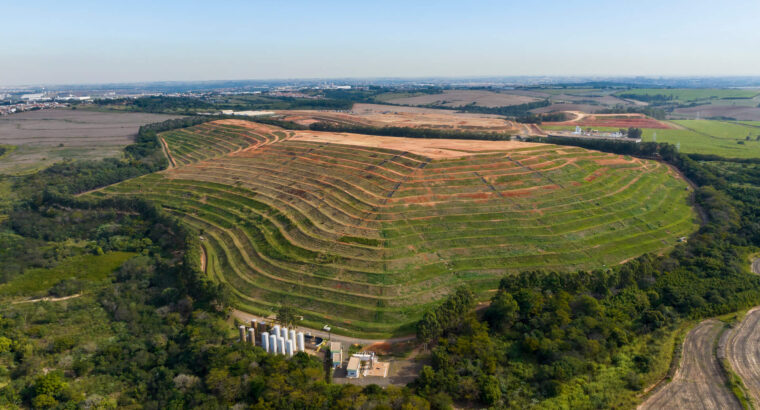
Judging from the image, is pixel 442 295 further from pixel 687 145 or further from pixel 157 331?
pixel 687 145

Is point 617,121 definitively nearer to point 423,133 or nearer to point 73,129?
point 423,133

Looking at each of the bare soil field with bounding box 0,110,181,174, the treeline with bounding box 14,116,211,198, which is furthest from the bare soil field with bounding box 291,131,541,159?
the bare soil field with bounding box 0,110,181,174

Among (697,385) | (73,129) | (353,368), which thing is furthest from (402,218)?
(73,129)

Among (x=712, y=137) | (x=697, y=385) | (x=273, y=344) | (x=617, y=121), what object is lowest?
(x=697, y=385)

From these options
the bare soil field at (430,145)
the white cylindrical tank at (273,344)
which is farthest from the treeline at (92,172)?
the white cylindrical tank at (273,344)

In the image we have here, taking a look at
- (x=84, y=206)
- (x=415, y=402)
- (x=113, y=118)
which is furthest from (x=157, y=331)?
(x=113, y=118)

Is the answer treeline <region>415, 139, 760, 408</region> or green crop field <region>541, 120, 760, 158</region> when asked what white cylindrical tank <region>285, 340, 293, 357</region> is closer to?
treeline <region>415, 139, 760, 408</region>

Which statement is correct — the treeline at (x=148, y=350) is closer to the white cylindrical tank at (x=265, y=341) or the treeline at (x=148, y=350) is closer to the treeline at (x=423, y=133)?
the white cylindrical tank at (x=265, y=341)
